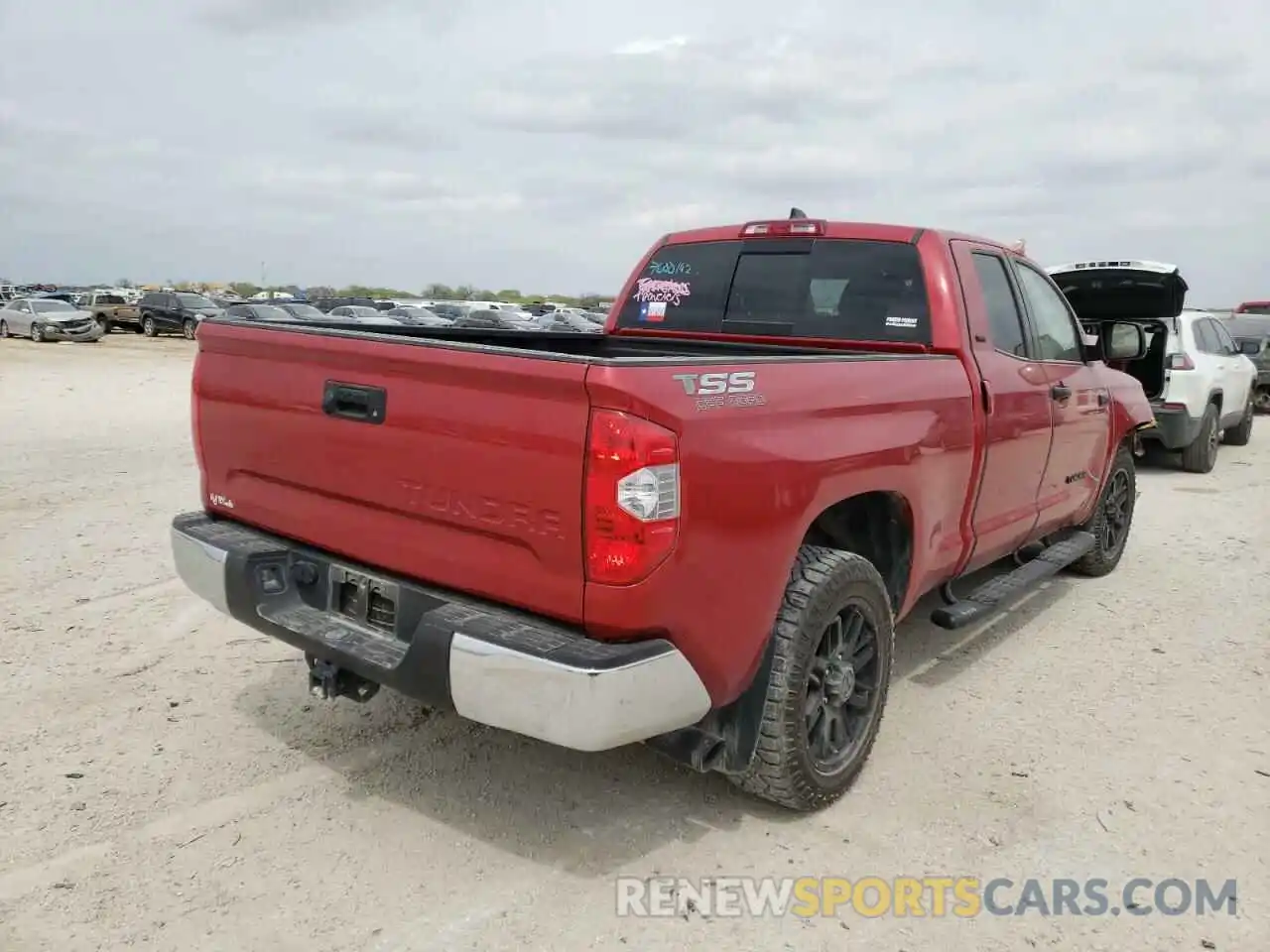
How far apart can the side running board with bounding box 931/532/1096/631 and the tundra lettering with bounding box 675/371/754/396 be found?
182cm

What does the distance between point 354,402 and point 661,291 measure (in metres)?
2.39

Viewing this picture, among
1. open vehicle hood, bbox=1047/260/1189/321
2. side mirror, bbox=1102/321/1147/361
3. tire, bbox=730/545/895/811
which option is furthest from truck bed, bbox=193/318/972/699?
open vehicle hood, bbox=1047/260/1189/321

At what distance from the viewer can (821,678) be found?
10.9ft

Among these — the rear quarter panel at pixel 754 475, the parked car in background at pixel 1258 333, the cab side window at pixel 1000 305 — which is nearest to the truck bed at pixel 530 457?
the rear quarter panel at pixel 754 475

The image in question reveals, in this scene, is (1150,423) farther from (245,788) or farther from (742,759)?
(245,788)

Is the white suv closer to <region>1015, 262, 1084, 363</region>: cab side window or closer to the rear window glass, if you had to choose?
<region>1015, 262, 1084, 363</region>: cab side window

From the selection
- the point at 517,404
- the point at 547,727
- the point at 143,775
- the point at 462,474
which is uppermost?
the point at 517,404

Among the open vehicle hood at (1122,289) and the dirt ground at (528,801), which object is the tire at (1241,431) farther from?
the dirt ground at (528,801)

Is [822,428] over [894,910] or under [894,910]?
over

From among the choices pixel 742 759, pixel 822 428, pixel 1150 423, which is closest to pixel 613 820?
pixel 742 759

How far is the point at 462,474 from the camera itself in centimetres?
272

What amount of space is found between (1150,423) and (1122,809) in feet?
13.0

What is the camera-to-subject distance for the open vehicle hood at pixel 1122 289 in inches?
350

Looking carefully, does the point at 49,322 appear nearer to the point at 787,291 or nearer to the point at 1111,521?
the point at 787,291
